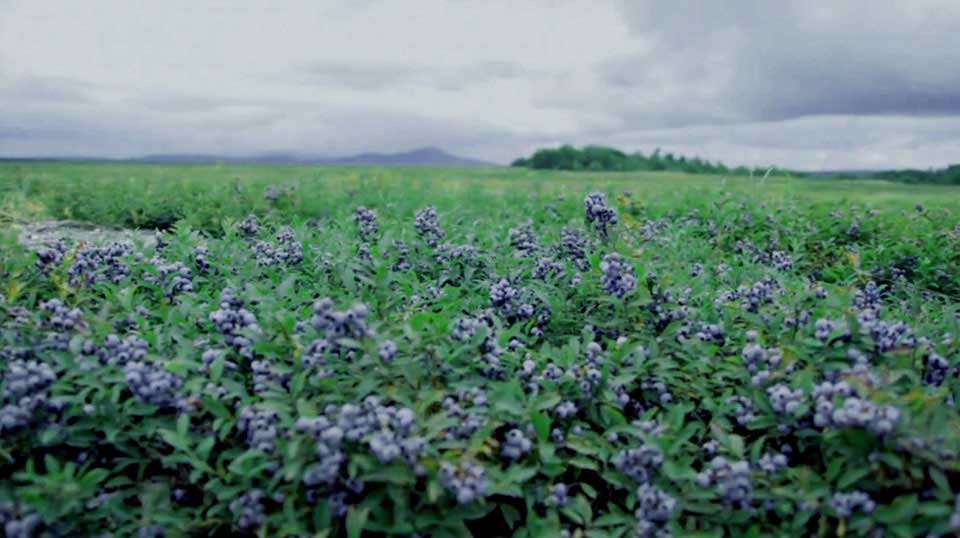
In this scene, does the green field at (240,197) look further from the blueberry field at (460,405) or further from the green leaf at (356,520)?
the green leaf at (356,520)

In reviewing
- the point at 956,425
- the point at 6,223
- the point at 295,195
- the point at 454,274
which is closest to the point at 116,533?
the point at 454,274

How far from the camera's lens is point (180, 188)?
7.98m

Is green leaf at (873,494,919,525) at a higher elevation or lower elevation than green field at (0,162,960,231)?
lower

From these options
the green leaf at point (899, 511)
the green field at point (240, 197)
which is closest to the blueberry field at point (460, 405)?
the green leaf at point (899, 511)

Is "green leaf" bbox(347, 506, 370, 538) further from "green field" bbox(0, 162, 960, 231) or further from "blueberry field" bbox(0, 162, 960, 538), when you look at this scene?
"green field" bbox(0, 162, 960, 231)

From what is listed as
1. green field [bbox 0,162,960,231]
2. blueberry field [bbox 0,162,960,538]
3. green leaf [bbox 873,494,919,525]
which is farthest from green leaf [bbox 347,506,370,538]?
green field [bbox 0,162,960,231]

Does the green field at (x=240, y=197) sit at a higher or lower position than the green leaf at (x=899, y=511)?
higher

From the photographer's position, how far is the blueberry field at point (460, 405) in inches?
97.3

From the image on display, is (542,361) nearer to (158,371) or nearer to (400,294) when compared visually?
(400,294)

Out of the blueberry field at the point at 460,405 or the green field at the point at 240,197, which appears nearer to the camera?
the blueberry field at the point at 460,405

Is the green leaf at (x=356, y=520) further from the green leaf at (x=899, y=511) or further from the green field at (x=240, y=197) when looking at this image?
the green field at (x=240, y=197)

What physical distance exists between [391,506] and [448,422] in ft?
1.04

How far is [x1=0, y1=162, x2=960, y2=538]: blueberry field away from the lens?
8.11ft

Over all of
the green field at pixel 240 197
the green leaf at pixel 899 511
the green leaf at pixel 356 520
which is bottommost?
the green leaf at pixel 356 520
